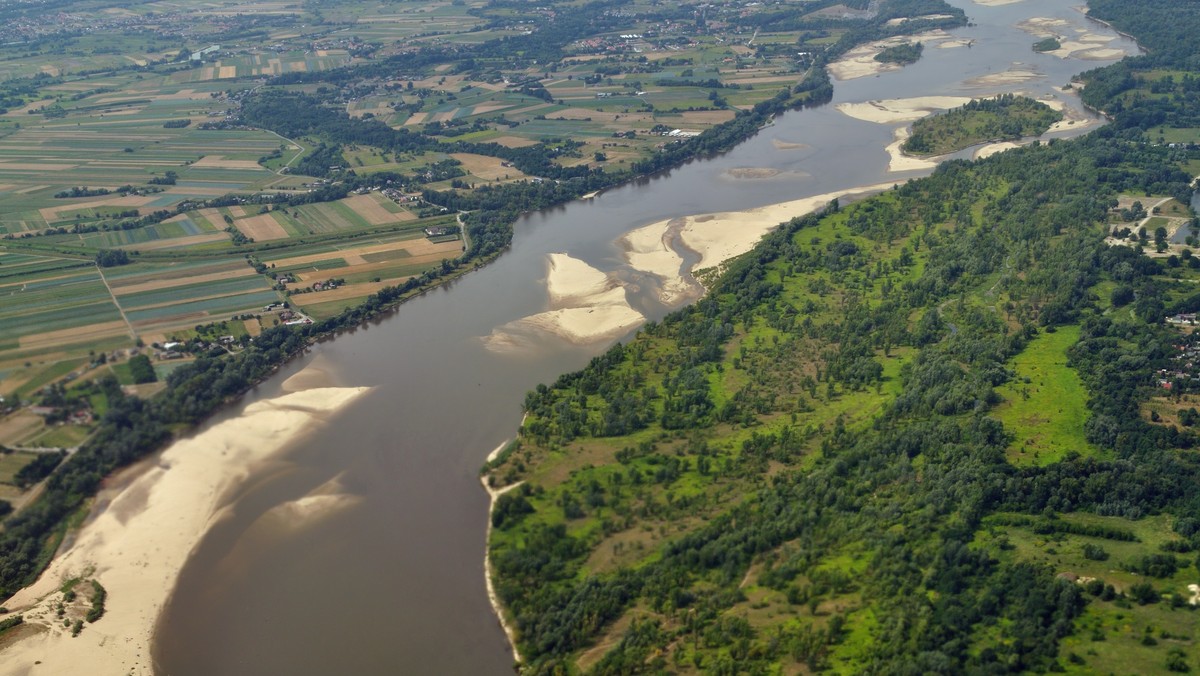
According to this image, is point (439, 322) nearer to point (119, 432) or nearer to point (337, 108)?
point (119, 432)

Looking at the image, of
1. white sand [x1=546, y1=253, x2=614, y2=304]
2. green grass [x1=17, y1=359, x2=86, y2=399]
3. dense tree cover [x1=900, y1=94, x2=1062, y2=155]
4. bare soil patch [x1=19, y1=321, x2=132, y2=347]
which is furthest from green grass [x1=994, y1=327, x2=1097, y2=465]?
bare soil patch [x1=19, y1=321, x2=132, y2=347]

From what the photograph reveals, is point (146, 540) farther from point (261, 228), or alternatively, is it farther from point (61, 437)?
point (261, 228)

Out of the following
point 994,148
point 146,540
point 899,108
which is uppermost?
point 899,108

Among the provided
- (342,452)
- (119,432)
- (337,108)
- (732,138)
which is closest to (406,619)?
(342,452)

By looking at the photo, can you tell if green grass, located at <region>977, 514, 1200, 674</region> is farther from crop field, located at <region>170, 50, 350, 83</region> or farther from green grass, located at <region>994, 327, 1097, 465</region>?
crop field, located at <region>170, 50, 350, 83</region>

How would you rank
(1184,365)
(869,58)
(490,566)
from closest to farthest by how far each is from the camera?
(490,566) < (1184,365) < (869,58)

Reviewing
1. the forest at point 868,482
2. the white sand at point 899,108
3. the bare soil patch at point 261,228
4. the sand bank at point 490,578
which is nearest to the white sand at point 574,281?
the forest at point 868,482

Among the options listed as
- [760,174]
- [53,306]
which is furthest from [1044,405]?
[53,306]

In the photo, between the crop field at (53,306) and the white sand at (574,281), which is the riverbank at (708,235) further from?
the crop field at (53,306)
